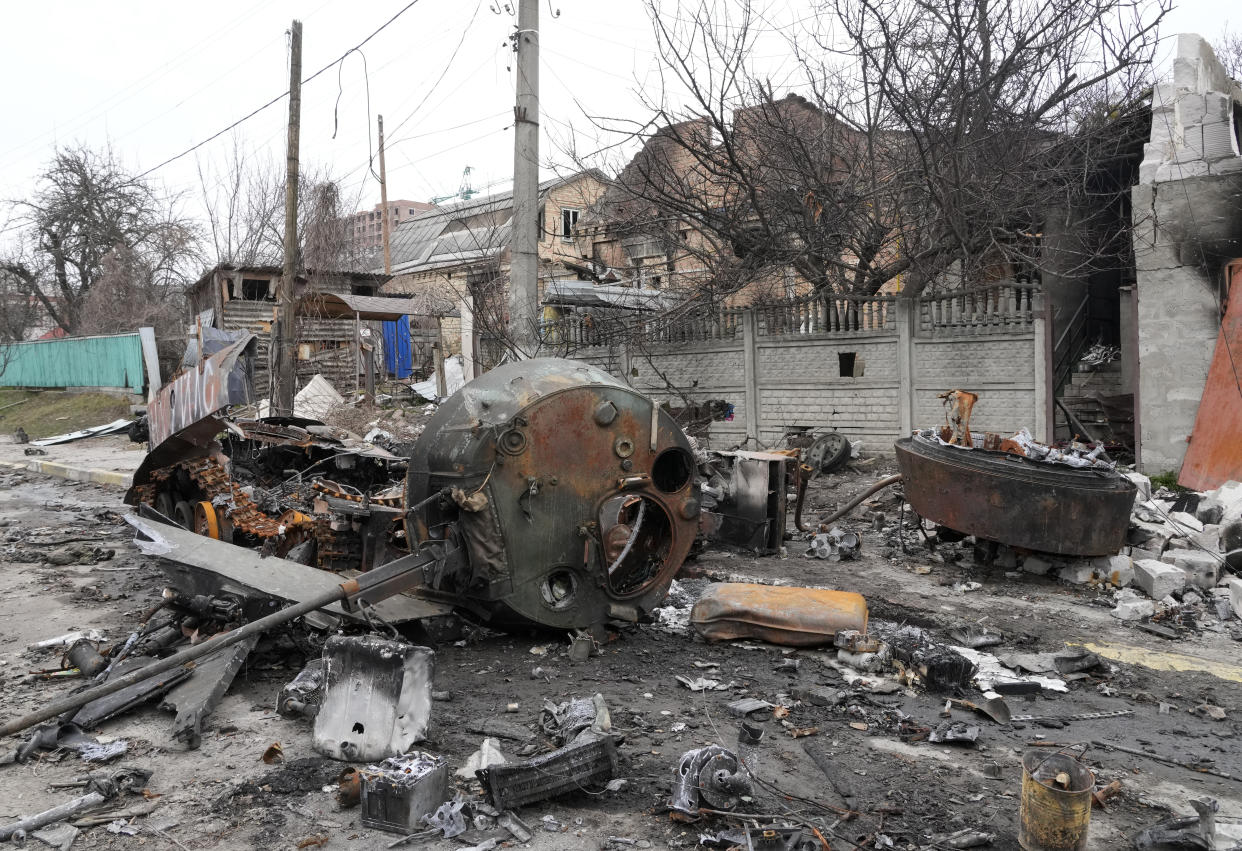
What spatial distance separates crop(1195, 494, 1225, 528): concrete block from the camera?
8617 mm

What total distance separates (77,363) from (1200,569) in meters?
29.5

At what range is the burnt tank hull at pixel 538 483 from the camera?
205 inches

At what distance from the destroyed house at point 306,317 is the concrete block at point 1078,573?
59.4ft

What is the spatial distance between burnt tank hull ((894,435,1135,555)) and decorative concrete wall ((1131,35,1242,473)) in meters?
4.12

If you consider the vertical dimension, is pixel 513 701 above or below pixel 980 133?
below

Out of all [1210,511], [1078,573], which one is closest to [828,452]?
[1210,511]

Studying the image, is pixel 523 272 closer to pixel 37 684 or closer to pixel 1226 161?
pixel 37 684

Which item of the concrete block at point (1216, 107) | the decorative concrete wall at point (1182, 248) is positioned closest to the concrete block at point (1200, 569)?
the decorative concrete wall at point (1182, 248)

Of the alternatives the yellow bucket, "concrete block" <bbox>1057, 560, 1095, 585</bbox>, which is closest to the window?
"concrete block" <bbox>1057, 560, 1095, 585</bbox>

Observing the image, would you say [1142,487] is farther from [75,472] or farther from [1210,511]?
[75,472]

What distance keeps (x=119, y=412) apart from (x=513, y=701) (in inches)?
886

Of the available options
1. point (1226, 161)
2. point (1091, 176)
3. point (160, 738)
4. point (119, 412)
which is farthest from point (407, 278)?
point (160, 738)

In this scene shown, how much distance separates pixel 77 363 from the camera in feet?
89.2

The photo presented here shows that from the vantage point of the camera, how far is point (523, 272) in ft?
38.3
